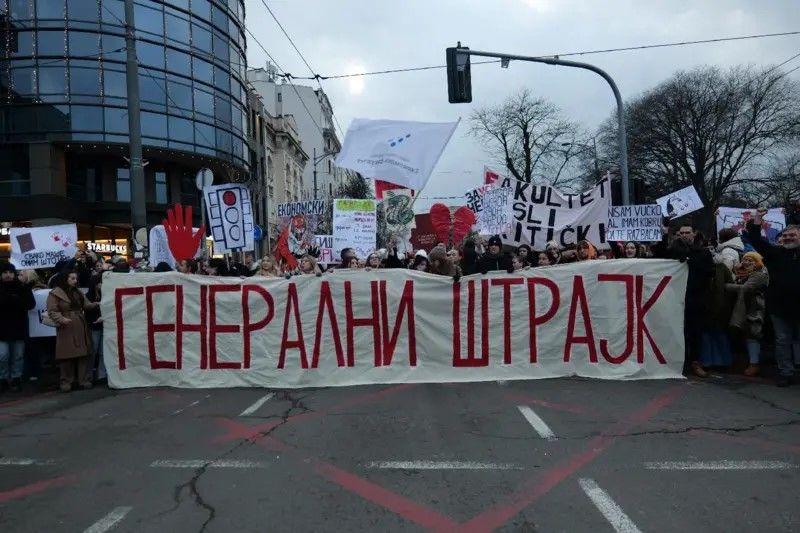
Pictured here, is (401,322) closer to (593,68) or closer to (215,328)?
(215,328)

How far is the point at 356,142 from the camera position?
34.5 feet

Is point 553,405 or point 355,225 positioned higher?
point 355,225

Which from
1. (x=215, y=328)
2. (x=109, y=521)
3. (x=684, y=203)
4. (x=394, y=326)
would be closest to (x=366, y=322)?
(x=394, y=326)

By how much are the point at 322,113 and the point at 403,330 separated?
8115cm

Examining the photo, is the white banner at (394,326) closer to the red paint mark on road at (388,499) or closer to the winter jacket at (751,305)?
the winter jacket at (751,305)

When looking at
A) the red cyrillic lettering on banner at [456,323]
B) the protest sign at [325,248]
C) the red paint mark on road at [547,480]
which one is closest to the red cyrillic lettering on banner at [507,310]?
the red cyrillic lettering on banner at [456,323]

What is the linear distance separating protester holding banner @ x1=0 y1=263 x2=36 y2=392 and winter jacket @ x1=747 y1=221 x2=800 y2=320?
8.83 m

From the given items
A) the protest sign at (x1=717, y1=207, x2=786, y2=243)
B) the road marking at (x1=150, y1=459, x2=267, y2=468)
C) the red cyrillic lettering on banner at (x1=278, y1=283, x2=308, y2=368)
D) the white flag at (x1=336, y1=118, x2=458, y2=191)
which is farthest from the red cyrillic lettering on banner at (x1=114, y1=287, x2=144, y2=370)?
the protest sign at (x1=717, y1=207, x2=786, y2=243)

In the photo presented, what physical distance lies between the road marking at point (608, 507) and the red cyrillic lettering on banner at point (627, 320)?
3800 mm

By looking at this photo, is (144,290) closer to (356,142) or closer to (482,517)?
(356,142)

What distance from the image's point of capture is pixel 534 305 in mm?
8055

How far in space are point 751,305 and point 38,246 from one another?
392 inches

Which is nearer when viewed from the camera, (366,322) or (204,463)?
(204,463)

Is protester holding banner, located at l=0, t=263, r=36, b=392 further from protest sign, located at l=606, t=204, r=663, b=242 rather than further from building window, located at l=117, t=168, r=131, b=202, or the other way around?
building window, located at l=117, t=168, r=131, b=202
